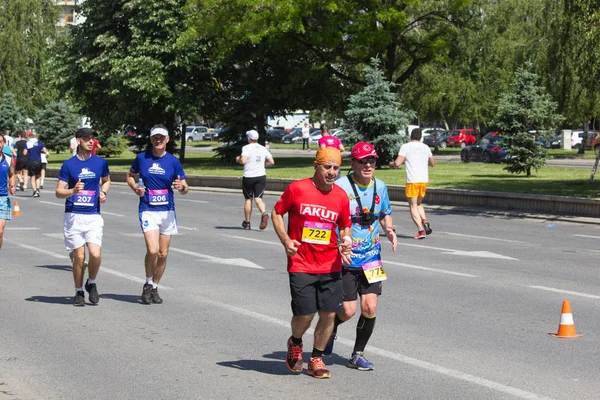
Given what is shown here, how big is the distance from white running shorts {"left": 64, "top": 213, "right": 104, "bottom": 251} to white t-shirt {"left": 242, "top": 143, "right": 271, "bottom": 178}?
8.88 metres

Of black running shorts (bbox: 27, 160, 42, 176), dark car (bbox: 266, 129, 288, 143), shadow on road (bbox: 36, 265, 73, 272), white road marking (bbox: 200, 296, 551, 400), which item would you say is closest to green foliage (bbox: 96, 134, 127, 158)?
dark car (bbox: 266, 129, 288, 143)

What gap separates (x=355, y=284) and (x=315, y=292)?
18.0 inches

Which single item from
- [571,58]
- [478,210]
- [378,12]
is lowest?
[478,210]

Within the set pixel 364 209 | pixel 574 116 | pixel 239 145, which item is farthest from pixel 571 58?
pixel 574 116

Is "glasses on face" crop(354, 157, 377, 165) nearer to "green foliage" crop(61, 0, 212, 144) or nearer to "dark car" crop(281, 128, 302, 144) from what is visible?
"green foliage" crop(61, 0, 212, 144)

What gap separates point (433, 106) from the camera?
2514 inches

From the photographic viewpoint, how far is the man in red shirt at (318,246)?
729 cm

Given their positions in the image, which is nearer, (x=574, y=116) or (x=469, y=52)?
(x=574, y=116)

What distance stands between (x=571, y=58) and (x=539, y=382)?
2052 centimetres

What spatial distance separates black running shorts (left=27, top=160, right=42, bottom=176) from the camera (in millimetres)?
31266

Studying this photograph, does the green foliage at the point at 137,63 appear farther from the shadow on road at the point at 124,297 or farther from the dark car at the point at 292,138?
the dark car at the point at 292,138

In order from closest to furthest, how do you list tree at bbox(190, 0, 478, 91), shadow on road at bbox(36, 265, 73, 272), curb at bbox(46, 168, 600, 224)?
shadow on road at bbox(36, 265, 73, 272), curb at bbox(46, 168, 600, 224), tree at bbox(190, 0, 478, 91)

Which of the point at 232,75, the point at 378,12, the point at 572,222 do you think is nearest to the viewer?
the point at 572,222

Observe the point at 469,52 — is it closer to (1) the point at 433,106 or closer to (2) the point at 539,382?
(1) the point at 433,106
